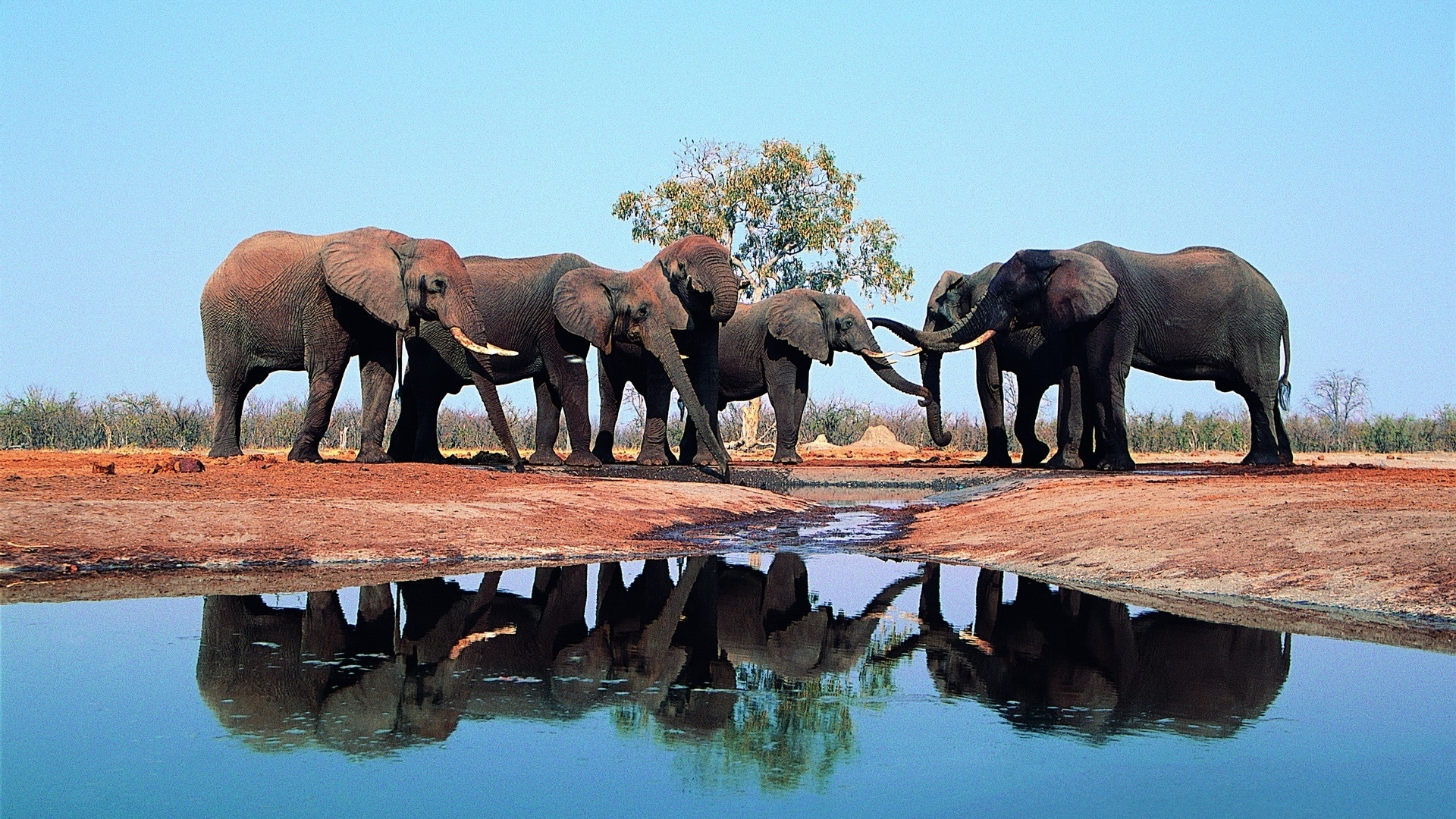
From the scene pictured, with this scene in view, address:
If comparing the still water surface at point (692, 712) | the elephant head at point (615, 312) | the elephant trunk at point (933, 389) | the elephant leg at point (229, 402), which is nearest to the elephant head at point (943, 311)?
the elephant trunk at point (933, 389)

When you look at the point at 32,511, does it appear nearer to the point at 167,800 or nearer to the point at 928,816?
the point at 167,800

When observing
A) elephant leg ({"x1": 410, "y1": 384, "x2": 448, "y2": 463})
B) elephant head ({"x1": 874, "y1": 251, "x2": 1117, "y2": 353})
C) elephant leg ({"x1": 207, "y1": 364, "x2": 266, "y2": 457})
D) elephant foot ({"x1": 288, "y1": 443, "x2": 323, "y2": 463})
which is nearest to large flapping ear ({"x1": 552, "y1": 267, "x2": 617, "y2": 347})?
elephant leg ({"x1": 410, "y1": 384, "x2": 448, "y2": 463})

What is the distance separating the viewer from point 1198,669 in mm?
6973

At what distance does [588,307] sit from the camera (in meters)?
19.6

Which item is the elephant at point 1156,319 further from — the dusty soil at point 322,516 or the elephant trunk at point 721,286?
the dusty soil at point 322,516

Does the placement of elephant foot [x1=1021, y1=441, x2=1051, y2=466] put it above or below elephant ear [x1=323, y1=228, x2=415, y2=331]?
below

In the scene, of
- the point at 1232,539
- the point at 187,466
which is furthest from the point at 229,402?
the point at 1232,539

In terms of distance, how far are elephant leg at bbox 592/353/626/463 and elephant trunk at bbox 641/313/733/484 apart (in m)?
1.37

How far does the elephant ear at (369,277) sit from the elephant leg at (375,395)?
0.73m

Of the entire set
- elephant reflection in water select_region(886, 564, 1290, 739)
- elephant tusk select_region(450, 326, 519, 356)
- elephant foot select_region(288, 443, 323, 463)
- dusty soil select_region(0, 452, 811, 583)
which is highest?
elephant tusk select_region(450, 326, 519, 356)

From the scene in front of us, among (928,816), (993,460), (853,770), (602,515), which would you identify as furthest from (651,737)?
(993,460)

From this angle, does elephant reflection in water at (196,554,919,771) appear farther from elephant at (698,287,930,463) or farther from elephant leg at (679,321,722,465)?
elephant at (698,287,930,463)

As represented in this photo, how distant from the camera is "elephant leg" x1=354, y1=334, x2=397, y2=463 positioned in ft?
59.9

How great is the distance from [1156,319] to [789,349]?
20.5 ft
